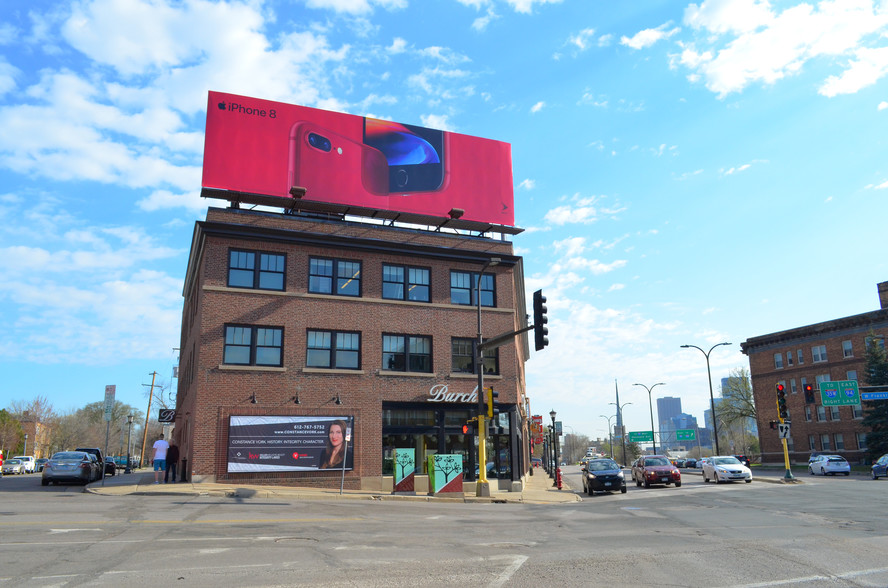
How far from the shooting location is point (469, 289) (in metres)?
32.2

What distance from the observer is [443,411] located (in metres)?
30.1

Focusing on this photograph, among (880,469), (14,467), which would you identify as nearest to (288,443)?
(880,469)

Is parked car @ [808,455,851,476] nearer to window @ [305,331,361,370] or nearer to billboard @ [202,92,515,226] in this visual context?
billboard @ [202,92,515,226]

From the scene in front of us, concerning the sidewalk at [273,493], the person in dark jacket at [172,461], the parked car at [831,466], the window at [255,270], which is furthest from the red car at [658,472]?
the person in dark jacket at [172,461]

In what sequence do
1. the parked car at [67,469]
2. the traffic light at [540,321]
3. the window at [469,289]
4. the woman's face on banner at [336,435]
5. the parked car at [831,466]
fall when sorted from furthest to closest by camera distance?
the parked car at [831,466] < the window at [469,289] < the parked car at [67,469] < the woman's face on banner at [336,435] < the traffic light at [540,321]

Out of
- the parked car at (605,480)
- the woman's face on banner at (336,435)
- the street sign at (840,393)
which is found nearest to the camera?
the woman's face on banner at (336,435)

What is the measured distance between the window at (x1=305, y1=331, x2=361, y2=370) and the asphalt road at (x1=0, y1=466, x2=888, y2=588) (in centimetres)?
987

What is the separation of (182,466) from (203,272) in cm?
896

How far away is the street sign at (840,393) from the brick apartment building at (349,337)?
3124cm

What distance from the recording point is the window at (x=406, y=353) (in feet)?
97.6

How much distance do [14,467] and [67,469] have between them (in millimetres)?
29880

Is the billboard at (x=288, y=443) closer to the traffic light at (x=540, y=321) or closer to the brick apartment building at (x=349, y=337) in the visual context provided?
the brick apartment building at (x=349, y=337)

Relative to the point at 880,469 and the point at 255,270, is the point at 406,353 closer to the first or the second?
the point at 255,270

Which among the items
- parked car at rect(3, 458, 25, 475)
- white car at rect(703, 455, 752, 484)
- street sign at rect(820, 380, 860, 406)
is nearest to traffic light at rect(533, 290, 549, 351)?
white car at rect(703, 455, 752, 484)
